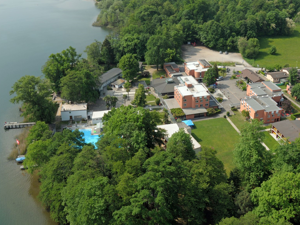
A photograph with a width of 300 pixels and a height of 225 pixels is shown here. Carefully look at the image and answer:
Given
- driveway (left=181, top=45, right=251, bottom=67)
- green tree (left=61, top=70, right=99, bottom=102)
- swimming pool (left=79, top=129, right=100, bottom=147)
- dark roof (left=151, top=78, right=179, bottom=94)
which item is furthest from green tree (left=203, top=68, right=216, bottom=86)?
swimming pool (left=79, top=129, right=100, bottom=147)

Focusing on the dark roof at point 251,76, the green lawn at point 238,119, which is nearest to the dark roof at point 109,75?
the green lawn at point 238,119

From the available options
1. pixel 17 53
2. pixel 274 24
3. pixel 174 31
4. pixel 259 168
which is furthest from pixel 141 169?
pixel 274 24

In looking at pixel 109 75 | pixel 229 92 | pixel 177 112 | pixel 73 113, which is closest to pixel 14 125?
pixel 73 113

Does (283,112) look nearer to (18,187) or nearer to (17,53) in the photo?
(18,187)

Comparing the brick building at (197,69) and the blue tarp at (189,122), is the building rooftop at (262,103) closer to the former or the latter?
the blue tarp at (189,122)

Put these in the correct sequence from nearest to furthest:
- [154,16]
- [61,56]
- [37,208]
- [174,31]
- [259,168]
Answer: [259,168]
[37,208]
[61,56]
[174,31]
[154,16]

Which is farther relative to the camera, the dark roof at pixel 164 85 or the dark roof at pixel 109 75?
the dark roof at pixel 109 75

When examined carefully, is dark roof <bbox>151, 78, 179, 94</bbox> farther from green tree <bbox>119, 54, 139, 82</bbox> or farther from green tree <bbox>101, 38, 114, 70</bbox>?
green tree <bbox>101, 38, 114, 70</bbox>
